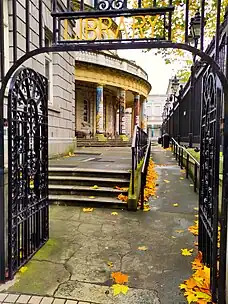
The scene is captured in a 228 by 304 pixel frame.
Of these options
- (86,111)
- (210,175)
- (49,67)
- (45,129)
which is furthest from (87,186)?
(86,111)

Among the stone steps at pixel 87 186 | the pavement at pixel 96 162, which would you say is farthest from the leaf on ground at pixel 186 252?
the pavement at pixel 96 162

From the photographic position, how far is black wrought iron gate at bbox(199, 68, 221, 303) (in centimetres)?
224

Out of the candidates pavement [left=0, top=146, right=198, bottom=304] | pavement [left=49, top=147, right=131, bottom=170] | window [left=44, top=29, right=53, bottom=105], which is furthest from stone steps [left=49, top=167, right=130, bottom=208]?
window [left=44, top=29, right=53, bottom=105]

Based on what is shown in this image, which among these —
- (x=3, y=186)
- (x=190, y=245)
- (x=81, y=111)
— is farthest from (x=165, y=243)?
(x=81, y=111)

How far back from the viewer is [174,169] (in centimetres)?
915

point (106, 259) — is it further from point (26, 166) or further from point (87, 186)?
point (87, 186)

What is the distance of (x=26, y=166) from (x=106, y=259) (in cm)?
138

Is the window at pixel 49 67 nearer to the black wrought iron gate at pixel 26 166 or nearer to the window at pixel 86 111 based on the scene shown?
the black wrought iron gate at pixel 26 166

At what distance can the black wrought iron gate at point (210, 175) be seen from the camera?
224 centimetres

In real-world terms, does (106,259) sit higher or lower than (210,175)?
lower

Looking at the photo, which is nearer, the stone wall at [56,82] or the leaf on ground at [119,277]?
the leaf on ground at [119,277]

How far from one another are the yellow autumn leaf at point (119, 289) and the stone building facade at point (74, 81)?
93.5 inches

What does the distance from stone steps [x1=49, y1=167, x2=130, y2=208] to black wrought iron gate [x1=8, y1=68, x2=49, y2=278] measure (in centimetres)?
177

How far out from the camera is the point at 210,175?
2.53 metres
